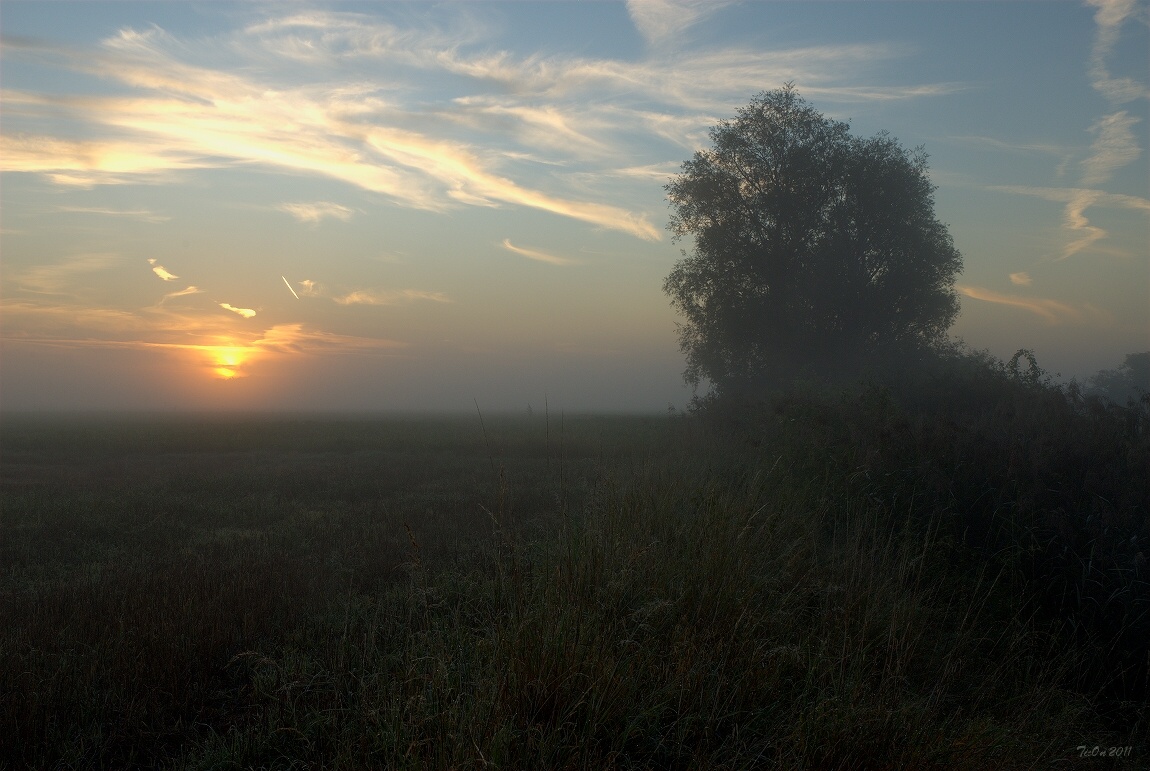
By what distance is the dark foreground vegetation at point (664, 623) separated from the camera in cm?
385

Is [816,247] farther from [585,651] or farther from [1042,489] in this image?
[585,651]

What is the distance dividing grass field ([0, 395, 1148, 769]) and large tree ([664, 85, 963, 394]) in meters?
17.8

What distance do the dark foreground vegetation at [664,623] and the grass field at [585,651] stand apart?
3 cm

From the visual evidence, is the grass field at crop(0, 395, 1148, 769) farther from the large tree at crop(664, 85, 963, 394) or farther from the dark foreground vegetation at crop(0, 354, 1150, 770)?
the large tree at crop(664, 85, 963, 394)

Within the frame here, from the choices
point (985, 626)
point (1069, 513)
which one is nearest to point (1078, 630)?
point (985, 626)

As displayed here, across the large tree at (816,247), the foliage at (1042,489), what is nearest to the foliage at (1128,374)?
the large tree at (816,247)

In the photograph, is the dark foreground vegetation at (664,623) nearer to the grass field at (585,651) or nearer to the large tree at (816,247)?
the grass field at (585,651)

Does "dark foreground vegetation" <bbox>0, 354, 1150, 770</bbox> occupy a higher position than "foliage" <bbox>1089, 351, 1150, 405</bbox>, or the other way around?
"foliage" <bbox>1089, 351, 1150, 405</bbox>

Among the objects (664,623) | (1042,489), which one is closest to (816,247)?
(1042,489)

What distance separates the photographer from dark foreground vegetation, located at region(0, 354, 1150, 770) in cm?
385

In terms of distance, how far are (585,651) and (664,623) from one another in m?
0.94

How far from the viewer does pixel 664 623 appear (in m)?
4.80

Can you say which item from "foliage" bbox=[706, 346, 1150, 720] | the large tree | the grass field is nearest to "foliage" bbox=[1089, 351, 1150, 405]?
the large tree

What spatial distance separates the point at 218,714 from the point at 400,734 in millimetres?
2007
